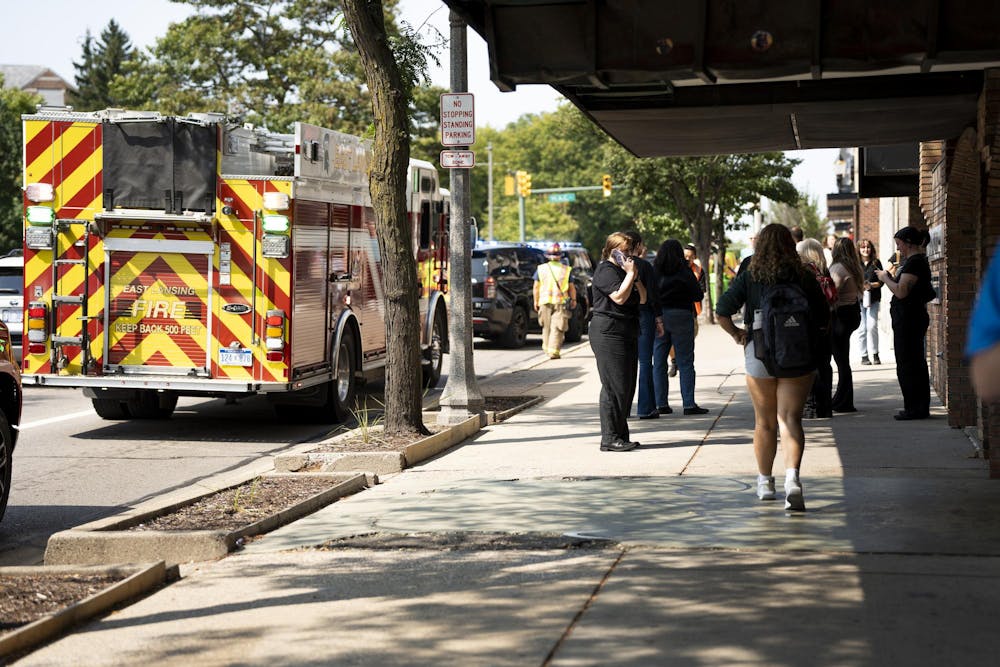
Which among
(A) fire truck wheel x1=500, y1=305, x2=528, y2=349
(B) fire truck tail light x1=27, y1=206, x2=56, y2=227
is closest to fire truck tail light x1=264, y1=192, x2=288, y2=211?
(B) fire truck tail light x1=27, y1=206, x2=56, y2=227

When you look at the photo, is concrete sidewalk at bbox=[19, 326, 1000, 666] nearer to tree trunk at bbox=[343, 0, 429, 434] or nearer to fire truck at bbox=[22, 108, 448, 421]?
tree trunk at bbox=[343, 0, 429, 434]

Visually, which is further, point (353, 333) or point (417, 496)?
point (353, 333)

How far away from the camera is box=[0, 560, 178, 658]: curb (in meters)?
5.46

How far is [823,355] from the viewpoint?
9.41m

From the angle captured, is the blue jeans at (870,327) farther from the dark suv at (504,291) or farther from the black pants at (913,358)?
the dark suv at (504,291)

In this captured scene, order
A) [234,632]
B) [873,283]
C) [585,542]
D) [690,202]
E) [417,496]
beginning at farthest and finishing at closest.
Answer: [690,202] < [873,283] < [417,496] < [585,542] < [234,632]

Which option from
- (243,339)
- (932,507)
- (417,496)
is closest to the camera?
(932,507)

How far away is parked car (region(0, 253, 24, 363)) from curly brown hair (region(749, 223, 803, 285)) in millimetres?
11872

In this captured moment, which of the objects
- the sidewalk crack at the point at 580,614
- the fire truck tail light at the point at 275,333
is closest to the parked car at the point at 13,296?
the fire truck tail light at the point at 275,333

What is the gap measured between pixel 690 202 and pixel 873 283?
63.2ft

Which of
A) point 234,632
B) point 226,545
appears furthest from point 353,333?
point 234,632

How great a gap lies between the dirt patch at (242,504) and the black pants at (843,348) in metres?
6.01

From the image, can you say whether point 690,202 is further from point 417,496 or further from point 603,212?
point 603,212

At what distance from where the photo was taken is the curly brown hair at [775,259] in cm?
845
